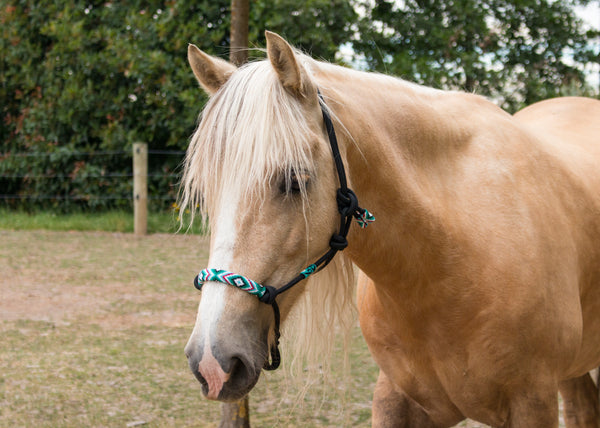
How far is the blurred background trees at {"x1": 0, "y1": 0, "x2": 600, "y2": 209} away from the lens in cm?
1035

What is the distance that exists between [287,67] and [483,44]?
11.4 metres

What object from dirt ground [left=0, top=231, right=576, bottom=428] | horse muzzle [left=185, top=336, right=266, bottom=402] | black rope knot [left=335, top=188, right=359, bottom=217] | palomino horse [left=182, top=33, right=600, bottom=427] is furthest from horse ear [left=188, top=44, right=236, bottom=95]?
dirt ground [left=0, top=231, right=576, bottom=428]

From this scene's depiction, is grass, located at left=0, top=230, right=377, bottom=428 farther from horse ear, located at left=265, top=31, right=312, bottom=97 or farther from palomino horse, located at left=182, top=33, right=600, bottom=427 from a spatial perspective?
horse ear, located at left=265, top=31, right=312, bottom=97

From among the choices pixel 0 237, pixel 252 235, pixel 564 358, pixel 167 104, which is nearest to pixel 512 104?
pixel 167 104

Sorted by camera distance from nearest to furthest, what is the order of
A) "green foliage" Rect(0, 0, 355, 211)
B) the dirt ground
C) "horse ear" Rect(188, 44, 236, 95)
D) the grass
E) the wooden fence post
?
"horse ear" Rect(188, 44, 236, 95) → the grass → the dirt ground → the wooden fence post → "green foliage" Rect(0, 0, 355, 211)

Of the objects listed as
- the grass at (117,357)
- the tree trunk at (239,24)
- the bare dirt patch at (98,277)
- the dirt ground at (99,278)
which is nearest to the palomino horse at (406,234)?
the grass at (117,357)

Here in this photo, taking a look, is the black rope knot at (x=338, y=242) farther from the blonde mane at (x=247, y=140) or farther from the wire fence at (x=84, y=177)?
the wire fence at (x=84, y=177)

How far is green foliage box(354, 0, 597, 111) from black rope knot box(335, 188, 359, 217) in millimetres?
8879

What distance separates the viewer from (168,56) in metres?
10.3

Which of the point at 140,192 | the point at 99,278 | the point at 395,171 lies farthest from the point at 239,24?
the point at 140,192

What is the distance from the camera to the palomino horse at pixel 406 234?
5.20ft

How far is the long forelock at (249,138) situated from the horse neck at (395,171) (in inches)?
8.0

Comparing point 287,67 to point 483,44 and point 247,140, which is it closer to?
point 247,140

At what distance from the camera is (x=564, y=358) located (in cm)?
214
